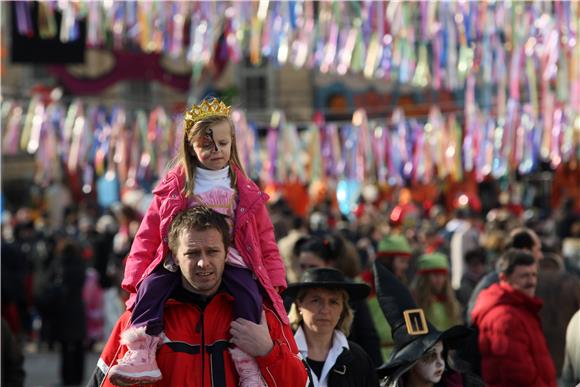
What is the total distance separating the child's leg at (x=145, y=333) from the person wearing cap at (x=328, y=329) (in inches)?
51.4

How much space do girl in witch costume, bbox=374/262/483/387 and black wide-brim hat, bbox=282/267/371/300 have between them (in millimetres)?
177

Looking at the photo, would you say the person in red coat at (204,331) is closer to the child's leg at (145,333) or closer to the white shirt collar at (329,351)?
the child's leg at (145,333)

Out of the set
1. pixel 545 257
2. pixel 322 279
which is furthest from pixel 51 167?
pixel 322 279

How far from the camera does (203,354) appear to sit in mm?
4555

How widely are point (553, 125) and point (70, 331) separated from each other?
20.4 ft

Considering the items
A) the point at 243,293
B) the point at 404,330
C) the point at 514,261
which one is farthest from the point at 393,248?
the point at 243,293

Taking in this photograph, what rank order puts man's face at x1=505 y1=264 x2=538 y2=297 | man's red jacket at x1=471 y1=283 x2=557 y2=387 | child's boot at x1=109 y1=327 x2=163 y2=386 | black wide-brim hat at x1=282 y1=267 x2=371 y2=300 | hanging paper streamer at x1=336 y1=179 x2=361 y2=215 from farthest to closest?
hanging paper streamer at x1=336 y1=179 x2=361 y2=215
man's face at x1=505 y1=264 x2=538 y2=297
man's red jacket at x1=471 y1=283 x2=557 y2=387
black wide-brim hat at x1=282 y1=267 x2=371 y2=300
child's boot at x1=109 y1=327 x2=163 y2=386

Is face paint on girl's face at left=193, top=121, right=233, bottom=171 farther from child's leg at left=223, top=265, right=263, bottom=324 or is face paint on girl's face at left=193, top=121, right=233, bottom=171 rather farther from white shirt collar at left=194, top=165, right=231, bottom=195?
child's leg at left=223, top=265, right=263, bottom=324

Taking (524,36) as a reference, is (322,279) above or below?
below

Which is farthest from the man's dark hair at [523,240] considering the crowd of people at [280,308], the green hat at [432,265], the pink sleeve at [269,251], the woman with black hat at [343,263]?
the pink sleeve at [269,251]

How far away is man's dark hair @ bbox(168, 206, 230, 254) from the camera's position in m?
4.58

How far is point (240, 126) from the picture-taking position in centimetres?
1834

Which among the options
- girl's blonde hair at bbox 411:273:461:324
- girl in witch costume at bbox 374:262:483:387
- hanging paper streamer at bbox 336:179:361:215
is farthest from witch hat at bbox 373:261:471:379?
hanging paper streamer at bbox 336:179:361:215

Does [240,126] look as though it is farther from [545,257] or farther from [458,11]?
[545,257]
